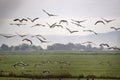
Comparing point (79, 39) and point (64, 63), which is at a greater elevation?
point (79, 39)

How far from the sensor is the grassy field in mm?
2725

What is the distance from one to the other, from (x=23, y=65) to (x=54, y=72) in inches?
11.6

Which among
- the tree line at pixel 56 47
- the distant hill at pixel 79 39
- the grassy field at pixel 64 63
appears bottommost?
the grassy field at pixel 64 63

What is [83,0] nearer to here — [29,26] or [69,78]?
[29,26]

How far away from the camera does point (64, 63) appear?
2748 mm

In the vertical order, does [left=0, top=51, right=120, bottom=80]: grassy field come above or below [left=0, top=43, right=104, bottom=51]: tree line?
below

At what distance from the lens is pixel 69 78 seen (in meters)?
2.73

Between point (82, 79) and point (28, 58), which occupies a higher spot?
point (28, 58)

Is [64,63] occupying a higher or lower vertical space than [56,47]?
lower

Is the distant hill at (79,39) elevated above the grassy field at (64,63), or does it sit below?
above

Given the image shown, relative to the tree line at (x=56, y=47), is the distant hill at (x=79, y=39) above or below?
above

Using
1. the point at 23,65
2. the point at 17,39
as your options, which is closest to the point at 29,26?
the point at 17,39

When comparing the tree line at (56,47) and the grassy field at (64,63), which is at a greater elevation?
the tree line at (56,47)

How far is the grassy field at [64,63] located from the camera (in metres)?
2.72
